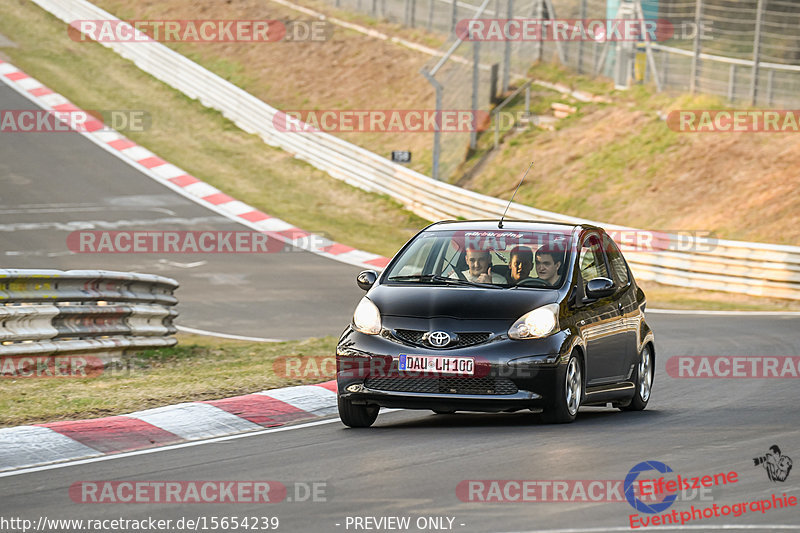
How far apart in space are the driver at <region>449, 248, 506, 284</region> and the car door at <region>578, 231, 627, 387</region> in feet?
2.31

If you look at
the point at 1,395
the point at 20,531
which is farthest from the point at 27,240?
the point at 20,531

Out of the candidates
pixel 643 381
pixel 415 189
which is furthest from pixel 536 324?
pixel 415 189

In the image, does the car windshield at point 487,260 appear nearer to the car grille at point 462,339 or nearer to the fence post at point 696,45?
the car grille at point 462,339

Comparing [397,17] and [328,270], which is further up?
[397,17]

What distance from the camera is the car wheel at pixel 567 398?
924 centimetres

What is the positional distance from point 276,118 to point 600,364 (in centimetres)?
2591

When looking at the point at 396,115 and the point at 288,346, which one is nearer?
the point at 288,346

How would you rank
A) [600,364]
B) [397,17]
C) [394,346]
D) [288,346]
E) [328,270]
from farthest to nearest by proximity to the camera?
[397,17] < [328,270] < [288,346] < [600,364] < [394,346]

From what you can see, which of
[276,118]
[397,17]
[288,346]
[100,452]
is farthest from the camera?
[397,17]

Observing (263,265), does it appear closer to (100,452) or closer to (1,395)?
(1,395)

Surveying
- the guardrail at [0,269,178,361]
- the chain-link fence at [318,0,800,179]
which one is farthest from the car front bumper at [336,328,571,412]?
the chain-link fence at [318,0,800,179]

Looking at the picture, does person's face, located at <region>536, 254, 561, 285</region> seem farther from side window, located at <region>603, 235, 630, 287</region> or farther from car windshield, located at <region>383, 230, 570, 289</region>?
side window, located at <region>603, 235, 630, 287</region>

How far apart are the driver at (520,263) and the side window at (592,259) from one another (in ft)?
1.35

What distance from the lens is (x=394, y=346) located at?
9180 mm
